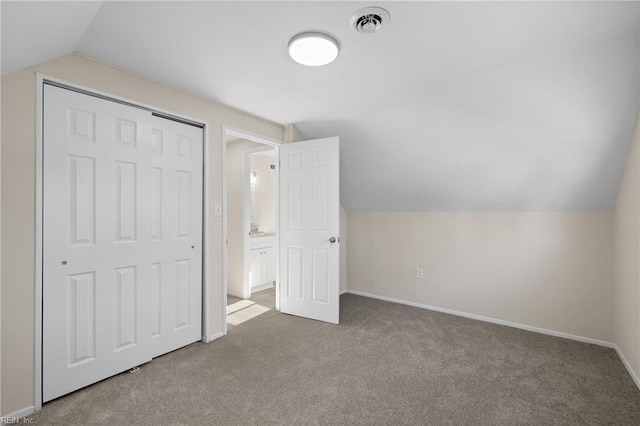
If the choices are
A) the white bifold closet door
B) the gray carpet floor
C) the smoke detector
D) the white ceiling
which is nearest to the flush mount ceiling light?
the white ceiling

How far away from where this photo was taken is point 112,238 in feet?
7.34

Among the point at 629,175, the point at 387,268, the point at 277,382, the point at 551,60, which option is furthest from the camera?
the point at 387,268

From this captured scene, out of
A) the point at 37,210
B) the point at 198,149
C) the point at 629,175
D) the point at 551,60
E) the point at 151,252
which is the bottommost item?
the point at 151,252

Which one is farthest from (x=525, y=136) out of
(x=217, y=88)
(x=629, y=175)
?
(x=217, y=88)

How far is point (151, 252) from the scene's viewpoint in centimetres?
247

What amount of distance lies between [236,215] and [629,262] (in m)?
4.18

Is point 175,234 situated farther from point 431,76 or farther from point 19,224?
point 431,76

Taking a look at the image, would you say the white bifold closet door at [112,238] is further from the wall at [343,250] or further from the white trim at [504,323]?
the white trim at [504,323]

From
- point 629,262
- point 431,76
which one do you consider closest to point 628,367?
point 629,262

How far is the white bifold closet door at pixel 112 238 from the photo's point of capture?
1.98m

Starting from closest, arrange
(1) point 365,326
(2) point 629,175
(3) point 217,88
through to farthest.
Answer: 1. (2) point 629,175
2. (3) point 217,88
3. (1) point 365,326

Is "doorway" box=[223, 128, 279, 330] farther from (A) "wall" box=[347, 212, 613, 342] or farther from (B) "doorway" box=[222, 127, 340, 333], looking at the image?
(A) "wall" box=[347, 212, 613, 342]

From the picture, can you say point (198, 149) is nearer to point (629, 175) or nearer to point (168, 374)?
point (168, 374)

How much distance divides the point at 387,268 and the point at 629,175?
2547mm
